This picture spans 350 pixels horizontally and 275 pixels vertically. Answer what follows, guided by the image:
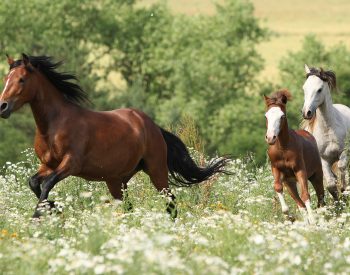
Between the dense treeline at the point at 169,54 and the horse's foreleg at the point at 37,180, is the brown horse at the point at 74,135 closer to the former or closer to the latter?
the horse's foreleg at the point at 37,180

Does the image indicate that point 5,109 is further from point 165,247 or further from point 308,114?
point 308,114

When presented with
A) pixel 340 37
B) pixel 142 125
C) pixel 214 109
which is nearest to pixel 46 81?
pixel 142 125

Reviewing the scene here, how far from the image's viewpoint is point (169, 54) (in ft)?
200

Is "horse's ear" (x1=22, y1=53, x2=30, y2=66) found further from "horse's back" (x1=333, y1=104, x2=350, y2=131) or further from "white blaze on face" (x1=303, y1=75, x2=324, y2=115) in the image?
"horse's back" (x1=333, y1=104, x2=350, y2=131)

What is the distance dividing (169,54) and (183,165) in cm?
4936

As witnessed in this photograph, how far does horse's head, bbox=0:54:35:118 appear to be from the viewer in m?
9.84

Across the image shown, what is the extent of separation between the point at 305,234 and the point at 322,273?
0.82 m

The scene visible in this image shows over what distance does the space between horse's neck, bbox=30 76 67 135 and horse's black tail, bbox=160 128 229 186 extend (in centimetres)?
179

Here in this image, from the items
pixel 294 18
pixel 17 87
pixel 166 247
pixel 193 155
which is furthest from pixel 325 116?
pixel 294 18

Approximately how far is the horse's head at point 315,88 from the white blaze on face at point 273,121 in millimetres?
1498

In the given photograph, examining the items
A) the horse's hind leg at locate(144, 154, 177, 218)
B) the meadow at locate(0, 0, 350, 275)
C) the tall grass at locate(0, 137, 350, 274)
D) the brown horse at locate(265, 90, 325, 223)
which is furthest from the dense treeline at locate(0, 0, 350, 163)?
the tall grass at locate(0, 137, 350, 274)

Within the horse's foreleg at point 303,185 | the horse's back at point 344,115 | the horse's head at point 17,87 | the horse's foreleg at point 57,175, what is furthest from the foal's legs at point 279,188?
the horse's head at point 17,87

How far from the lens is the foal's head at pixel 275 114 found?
1027cm

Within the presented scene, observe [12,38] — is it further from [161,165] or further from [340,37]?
[161,165]
